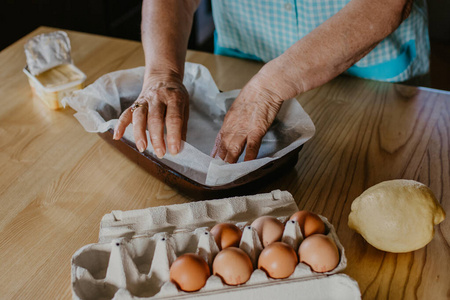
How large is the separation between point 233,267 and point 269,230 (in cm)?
10

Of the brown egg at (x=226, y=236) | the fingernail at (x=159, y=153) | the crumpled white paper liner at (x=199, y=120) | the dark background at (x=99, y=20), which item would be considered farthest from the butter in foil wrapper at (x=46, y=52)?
the dark background at (x=99, y=20)

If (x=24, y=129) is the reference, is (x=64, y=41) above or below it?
above

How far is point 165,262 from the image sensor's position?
26.2 inches

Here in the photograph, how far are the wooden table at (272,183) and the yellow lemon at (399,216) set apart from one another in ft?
0.17

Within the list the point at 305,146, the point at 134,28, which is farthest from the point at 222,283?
the point at 134,28

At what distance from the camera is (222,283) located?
628 millimetres

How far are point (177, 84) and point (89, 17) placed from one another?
7.11ft

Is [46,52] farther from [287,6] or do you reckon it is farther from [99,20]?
[99,20]

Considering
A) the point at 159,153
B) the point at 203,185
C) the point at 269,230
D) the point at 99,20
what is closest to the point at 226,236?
the point at 269,230

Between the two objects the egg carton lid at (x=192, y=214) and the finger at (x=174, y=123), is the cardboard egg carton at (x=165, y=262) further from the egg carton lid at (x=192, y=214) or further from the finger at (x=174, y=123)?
the finger at (x=174, y=123)

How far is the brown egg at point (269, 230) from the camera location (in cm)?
69

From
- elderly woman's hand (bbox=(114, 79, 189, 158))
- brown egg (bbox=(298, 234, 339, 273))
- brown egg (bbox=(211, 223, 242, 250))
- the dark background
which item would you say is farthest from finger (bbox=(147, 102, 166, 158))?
the dark background

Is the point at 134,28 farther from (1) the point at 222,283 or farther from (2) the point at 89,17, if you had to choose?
(1) the point at 222,283

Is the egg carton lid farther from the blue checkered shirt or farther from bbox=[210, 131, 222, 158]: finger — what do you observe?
the blue checkered shirt
